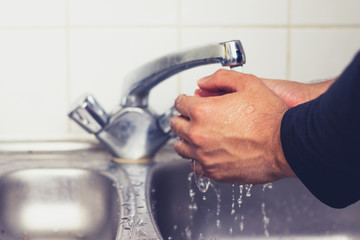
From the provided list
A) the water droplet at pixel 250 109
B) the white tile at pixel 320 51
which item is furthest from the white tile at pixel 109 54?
the water droplet at pixel 250 109

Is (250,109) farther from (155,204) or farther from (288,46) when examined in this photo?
(288,46)

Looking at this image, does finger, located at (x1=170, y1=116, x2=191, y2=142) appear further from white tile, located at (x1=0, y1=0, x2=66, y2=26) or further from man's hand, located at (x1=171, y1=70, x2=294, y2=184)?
white tile, located at (x1=0, y1=0, x2=66, y2=26)

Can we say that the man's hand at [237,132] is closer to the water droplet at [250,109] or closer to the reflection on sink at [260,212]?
the water droplet at [250,109]

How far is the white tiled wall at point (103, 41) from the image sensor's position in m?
0.76

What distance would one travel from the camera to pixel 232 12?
77cm

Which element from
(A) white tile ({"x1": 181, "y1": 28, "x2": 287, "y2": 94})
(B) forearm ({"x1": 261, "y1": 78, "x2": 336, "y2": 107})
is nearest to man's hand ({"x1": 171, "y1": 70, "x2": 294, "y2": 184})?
(B) forearm ({"x1": 261, "y1": 78, "x2": 336, "y2": 107})

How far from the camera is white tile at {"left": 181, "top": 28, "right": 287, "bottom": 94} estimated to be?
2.54 ft

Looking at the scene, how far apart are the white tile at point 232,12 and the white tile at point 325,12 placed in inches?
1.0

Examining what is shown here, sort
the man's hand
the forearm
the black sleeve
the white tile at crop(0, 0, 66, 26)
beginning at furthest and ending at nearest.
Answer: the white tile at crop(0, 0, 66, 26), the forearm, the man's hand, the black sleeve

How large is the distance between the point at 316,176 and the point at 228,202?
0.31 m

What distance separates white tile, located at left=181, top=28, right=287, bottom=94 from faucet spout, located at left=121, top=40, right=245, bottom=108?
0.16 m

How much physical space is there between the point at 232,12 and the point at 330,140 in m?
0.49

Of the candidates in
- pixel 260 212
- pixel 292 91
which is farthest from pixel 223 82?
pixel 260 212

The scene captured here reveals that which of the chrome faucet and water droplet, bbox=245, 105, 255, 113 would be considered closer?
water droplet, bbox=245, 105, 255, 113
